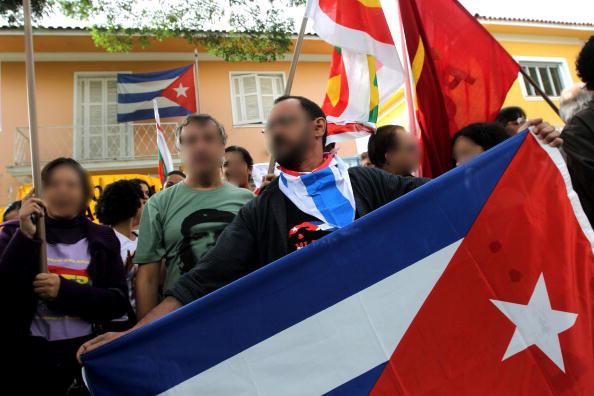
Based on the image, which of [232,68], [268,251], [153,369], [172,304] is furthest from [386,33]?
[232,68]

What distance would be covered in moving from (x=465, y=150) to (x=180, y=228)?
1622 mm

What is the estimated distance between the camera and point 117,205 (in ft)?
11.8

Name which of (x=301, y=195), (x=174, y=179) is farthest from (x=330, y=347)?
(x=174, y=179)

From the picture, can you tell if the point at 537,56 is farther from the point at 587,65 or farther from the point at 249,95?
the point at 587,65

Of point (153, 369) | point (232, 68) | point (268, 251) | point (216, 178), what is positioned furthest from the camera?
point (232, 68)

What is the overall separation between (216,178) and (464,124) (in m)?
1.58

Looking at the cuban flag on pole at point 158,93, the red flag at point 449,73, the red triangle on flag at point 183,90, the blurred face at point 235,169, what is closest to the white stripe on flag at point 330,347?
the red flag at point 449,73

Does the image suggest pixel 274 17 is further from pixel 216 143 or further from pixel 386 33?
pixel 216 143

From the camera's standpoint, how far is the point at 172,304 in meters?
1.81

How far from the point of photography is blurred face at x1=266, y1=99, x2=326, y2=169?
7.41 feet

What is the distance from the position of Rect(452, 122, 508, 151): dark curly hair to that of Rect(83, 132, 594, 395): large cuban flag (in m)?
0.90

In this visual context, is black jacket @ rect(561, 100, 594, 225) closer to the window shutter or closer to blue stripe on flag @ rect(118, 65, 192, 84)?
blue stripe on flag @ rect(118, 65, 192, 84)

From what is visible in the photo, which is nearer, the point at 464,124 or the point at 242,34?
the point at 464,124

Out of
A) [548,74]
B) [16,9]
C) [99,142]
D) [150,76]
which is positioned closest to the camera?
[16,9]
